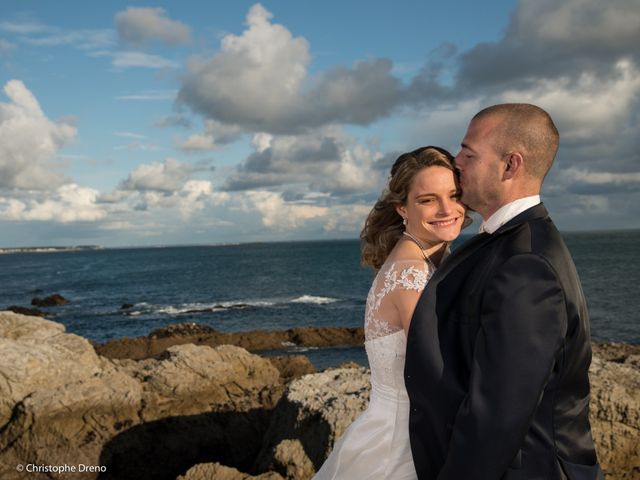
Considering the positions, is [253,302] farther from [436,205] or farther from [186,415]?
[436,205]

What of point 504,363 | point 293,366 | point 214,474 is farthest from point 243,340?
point 504,363

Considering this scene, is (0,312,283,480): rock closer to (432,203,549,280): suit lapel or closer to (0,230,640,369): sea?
(432,203,549,280): suit lapel

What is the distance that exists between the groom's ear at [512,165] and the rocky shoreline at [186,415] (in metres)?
4.14

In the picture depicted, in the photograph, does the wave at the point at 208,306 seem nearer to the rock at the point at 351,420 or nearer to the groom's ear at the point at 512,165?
the rock at the point at 351,420

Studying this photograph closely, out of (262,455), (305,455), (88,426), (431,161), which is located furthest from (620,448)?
(88,426)

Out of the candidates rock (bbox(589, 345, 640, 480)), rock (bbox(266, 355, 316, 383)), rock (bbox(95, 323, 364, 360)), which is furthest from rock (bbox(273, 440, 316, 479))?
rock (bbox(95, 323, 364, 360))

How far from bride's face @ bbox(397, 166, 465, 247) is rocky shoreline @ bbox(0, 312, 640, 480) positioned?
11.1ft

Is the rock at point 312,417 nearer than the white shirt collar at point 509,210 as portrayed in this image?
No

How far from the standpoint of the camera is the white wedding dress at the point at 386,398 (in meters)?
2.95

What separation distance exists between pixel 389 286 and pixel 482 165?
2.66 feet

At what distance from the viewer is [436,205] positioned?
3.23 meters

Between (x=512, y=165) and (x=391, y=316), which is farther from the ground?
(x=512, y=165)

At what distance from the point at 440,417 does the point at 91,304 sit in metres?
51.1

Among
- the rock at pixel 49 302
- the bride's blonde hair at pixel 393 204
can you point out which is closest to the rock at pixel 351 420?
the bride's blonde hair at pixel 393 204
